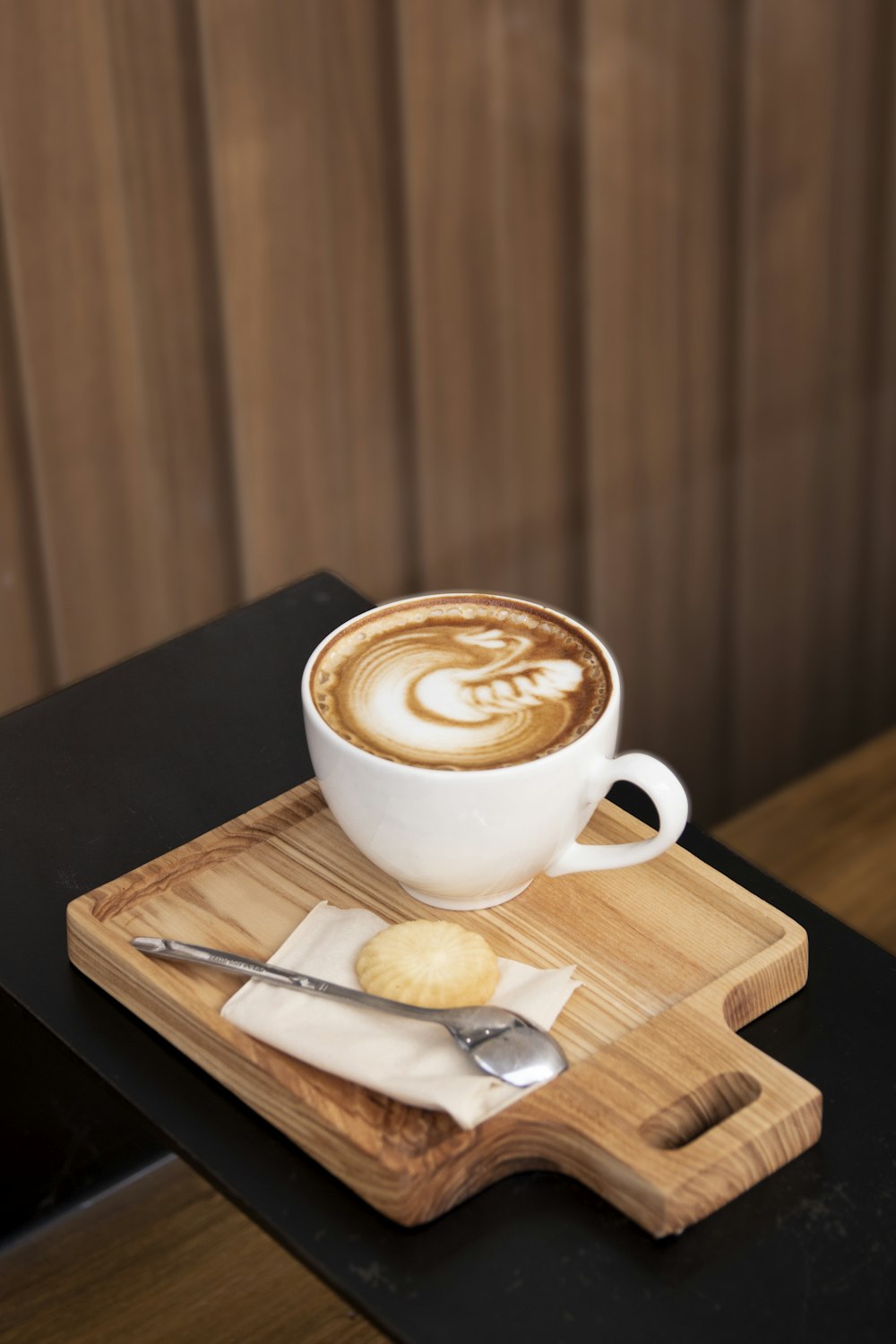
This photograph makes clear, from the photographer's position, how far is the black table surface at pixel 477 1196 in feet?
2.10

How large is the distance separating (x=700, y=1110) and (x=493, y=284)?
1196mm

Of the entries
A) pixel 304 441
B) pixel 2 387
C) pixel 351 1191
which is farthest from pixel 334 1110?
pixel 304 441

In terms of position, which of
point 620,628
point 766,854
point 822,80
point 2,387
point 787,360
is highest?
point 822,80

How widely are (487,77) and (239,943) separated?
1.13 metres

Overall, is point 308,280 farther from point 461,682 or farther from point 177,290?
point 461,682

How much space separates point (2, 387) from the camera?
1452 mm

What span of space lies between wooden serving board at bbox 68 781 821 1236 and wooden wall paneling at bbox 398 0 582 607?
3.07 ft

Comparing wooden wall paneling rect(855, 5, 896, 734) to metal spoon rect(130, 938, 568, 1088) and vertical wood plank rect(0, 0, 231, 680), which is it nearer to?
vertical wood plank rect(0, 0, 231, 680)

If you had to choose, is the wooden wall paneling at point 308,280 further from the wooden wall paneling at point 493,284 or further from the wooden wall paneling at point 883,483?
the wooden wall paneling at point 883,483

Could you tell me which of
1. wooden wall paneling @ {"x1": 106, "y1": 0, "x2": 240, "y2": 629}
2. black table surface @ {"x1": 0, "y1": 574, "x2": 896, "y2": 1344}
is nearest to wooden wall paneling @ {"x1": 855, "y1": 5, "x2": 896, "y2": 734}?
wooden wall paneling @ {"x1": 106, "y1": 0, "x2": 240, "y2": 629}

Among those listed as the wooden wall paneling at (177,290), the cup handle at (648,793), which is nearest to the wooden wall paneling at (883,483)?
the wooden wall paneling at (177,290)

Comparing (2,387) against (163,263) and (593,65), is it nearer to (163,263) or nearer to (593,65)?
(163,263)

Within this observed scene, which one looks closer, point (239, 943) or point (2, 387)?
point (239, 943)

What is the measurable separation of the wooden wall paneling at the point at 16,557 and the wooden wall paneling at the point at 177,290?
126mm
